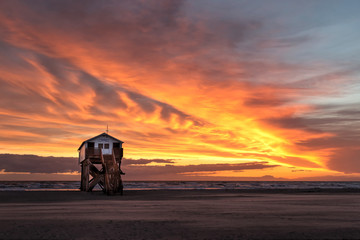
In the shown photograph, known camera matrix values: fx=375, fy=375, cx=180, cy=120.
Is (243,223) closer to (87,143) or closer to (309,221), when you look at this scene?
(309,221)

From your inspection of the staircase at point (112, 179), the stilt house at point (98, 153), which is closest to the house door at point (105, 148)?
the stilt house at point (98, 153)

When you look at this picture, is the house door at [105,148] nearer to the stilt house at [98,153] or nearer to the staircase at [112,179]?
the stilt house at [98,153]

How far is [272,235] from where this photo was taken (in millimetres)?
11820

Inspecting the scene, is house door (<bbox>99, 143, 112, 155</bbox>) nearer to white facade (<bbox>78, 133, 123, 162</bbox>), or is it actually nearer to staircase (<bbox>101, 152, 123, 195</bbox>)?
white facade (<bbox>78, 133, 123, 162</bbox>)

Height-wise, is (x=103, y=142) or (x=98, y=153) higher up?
(x=103, y=142)

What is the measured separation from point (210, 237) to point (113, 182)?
30.1 metres

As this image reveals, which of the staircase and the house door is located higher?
the house door

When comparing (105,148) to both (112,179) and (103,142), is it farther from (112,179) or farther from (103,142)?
(112,179)

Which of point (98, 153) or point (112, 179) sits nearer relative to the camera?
point (112, 179)

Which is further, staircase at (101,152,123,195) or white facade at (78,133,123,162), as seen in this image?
white facade at (78,133,123,162)

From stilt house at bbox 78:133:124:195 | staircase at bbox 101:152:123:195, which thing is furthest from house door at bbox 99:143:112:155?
staircase at bbox 101:152:123:195

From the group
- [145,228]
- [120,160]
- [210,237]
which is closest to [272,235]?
[210,237]

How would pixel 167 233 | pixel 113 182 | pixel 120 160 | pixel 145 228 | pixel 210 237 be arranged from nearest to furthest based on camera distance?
pixel 210 237 → pixel 167 233 → pixel 145 228 → pixel 113 182 → pixel 120 160

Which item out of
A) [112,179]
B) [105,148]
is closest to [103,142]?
[105,148]
